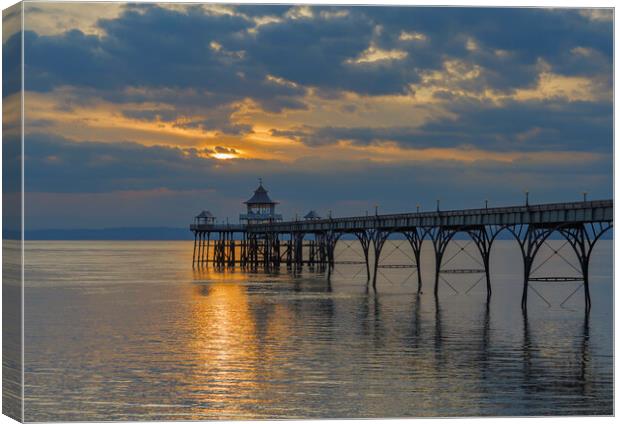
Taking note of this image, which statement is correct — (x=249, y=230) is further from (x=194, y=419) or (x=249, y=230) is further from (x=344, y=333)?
(x=194, y=419)

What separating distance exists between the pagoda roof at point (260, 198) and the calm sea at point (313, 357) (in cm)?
6908

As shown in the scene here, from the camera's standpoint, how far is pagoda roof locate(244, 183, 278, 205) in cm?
13900

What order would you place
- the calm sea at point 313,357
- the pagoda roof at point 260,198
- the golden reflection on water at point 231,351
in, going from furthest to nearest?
1. the pagoda roof at point 260,198
2. the golden reflection on water at point 231,351
3. the calm sea at point 313,357

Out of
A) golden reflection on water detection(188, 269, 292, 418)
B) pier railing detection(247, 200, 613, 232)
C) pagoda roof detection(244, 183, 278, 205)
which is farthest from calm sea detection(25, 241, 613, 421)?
pagoda roof detection(244, 183, 278, 205)

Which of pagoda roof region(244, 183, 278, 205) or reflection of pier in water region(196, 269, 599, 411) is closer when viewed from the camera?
reflection of pier in water region(196, 269, 599, 411)

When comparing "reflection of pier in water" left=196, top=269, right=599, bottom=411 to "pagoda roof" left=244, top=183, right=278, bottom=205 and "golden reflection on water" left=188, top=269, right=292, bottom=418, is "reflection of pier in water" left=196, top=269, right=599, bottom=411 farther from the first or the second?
"pagoda roof" left=244, top=183, right=278, bottom=205

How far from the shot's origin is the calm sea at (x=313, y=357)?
27953 mm

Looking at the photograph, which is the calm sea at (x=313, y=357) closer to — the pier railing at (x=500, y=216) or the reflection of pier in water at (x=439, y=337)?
the reflection of pier in water at (x=439, y=337)

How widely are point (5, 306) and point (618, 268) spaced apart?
16.5m

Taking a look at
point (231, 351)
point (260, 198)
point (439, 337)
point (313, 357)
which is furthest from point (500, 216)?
point (260, 198)

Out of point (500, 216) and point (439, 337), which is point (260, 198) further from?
point (439, 337)

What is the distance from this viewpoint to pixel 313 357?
36844 mm

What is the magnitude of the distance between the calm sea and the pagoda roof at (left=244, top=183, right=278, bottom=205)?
69.1 metres

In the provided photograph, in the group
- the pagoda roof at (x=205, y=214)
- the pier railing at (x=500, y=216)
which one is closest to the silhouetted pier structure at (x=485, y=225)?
the pier railing at (x=500, y=216)
